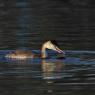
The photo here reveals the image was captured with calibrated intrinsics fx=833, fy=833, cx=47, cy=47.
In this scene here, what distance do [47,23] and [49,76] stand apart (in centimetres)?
1182

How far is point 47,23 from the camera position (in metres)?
29.2

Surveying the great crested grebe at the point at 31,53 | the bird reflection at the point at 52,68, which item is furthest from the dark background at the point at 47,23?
the bird reflection at the point at 52,68

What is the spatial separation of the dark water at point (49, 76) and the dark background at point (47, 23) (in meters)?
2.26

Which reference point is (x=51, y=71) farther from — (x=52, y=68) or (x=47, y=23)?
(x=47, y=23)

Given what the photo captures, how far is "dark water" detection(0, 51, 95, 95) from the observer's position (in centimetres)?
1578

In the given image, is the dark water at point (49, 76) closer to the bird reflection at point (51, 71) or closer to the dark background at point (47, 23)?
the bird reflection at point (51, 71)

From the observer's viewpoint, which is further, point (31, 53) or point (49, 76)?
point (31, 53)

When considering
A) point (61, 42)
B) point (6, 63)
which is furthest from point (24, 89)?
point (61, 42)

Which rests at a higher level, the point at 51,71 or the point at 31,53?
the point at 31,53

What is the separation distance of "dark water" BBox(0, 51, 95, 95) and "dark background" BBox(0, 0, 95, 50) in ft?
7.40

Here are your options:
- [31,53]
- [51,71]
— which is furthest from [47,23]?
[51,71]

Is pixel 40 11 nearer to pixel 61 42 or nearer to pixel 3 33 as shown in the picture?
pixel 3 33

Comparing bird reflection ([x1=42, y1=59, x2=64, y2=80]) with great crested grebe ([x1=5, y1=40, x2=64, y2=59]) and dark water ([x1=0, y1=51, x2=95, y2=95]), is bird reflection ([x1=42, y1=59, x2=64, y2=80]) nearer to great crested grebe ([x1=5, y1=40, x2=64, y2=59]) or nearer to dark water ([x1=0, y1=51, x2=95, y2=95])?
dark water ([x1=0, y1=51, x2=95, y2=95])

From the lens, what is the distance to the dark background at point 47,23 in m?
23.3
